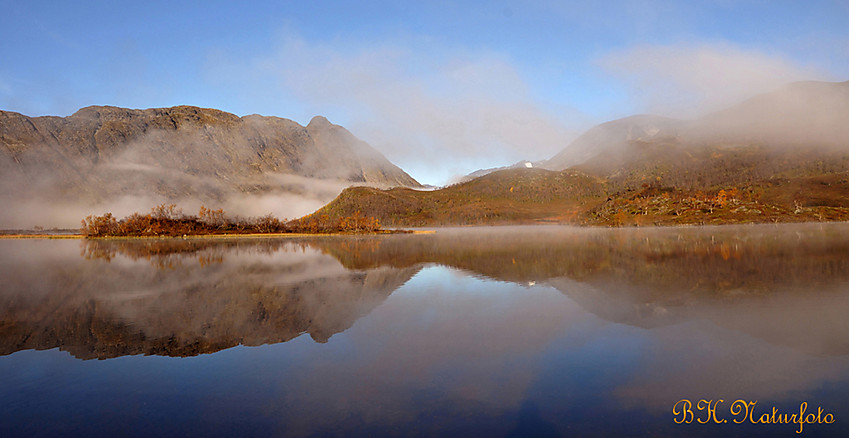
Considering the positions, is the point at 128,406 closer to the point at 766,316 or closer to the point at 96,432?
the point at 96,432

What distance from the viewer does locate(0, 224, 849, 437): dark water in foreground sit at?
9.20 meters

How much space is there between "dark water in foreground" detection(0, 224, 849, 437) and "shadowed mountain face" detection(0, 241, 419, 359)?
0.48 feet

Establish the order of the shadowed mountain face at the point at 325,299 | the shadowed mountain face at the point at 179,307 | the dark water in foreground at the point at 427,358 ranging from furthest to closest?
the shadowed mountain face at the point at 325,299, the shadowed mountain face at the point at 179,307, the dark water in foreground at the point at 427,358

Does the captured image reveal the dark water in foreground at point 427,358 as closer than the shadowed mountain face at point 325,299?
Yes

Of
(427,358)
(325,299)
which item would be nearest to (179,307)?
(325,299)

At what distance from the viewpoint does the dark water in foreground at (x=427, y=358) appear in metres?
9.20

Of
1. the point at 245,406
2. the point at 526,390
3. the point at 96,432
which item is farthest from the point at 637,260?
the point at 96,432

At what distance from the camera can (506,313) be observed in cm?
1948

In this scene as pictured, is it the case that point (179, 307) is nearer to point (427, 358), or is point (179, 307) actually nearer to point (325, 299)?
point (325, 299)

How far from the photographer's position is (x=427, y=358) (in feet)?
43.8

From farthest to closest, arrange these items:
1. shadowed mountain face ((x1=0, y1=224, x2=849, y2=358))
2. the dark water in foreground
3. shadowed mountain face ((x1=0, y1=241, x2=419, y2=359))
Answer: shadowed mountain face ((x1=0, y1=224, x2=849, y2=358)), shadowed mountain face ((x1=0, y1=241, x2=419, y2=359)), the dark water in foreground

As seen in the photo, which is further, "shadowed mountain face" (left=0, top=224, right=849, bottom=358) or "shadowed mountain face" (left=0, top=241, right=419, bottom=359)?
"shadowed mountain face" (left=0, top=224, right=849, bottom=358)

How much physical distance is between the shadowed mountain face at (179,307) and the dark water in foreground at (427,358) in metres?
0.15

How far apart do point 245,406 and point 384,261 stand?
34789mm
